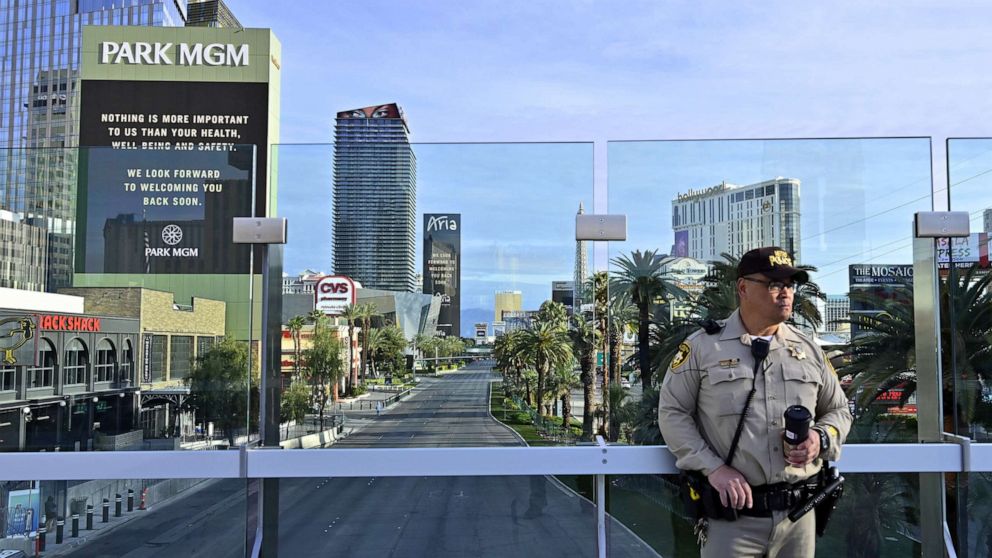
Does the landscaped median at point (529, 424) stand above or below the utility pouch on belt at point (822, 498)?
above

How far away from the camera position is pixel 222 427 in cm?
318

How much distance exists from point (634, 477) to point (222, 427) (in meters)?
1.81

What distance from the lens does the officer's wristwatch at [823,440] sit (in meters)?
2.49

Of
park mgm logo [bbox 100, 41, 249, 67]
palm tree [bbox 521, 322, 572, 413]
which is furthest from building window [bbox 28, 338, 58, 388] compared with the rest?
park mgm logo [bbox 100, 41, 249, 67]

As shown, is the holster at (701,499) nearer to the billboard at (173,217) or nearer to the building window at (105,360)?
the billboard at (173,217)

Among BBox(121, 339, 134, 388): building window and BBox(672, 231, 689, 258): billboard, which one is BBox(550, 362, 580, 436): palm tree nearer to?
BBox(672, 231, 689, 258): billboard

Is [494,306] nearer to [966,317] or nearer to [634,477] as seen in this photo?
[634,477]

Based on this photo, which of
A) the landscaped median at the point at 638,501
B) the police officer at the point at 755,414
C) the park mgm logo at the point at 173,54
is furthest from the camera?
the park mgm logo at the point at 173,54

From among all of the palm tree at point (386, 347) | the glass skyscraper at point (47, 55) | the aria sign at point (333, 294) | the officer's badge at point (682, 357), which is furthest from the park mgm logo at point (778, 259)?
the glass skyscraper at point (47, 55)

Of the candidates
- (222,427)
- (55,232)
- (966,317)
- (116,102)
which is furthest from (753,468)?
(116,102)

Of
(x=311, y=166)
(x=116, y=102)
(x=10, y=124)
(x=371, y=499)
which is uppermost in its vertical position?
(x=10, y=124)

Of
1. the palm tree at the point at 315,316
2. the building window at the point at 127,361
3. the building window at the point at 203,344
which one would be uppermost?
the palm tree at the point at 315,316

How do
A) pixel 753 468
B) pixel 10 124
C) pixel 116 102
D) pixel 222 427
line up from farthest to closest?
1. pixel 10 124
2. pixel 116 102
3. pixel 222 427
4. pixel 753 468

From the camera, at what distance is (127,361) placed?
124 inches
